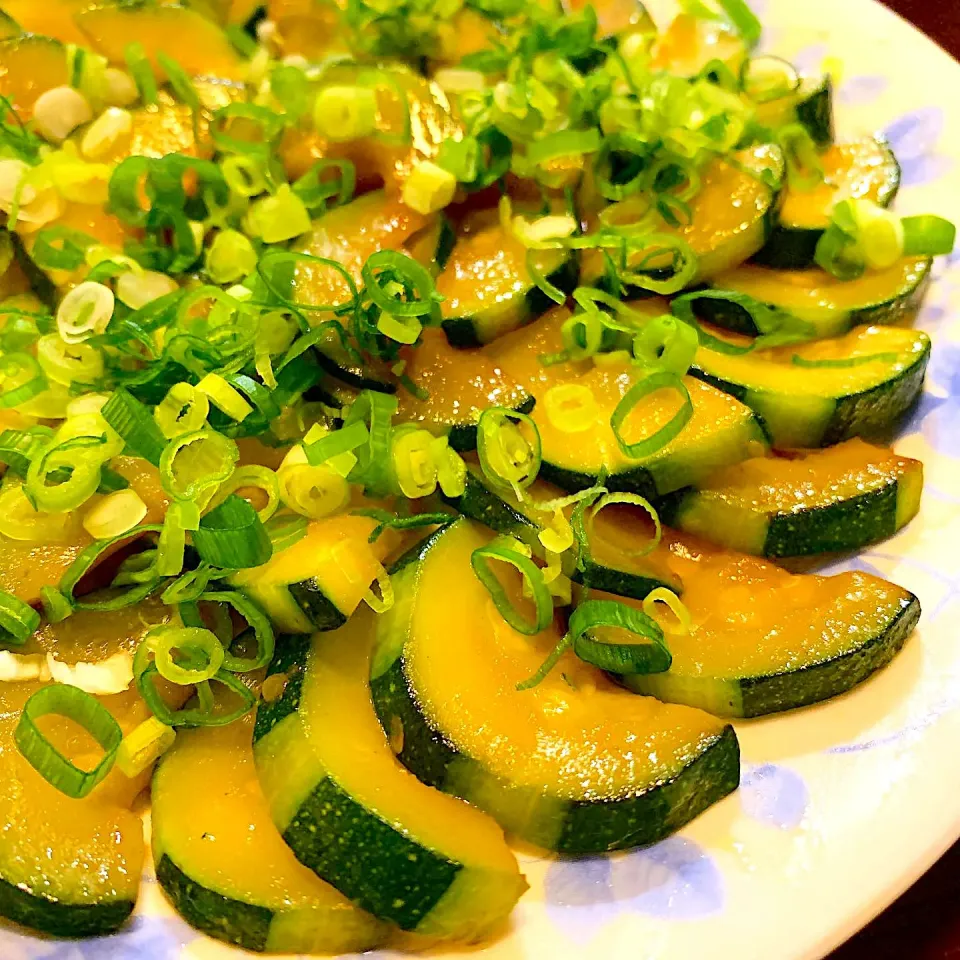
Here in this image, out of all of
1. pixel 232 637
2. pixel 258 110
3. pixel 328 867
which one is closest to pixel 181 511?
pixel 232 637

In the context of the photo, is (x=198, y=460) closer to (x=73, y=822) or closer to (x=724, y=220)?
(x=73, y=822)

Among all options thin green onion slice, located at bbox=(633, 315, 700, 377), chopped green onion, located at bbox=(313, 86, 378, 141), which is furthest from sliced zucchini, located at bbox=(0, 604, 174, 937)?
chopped green onion, located at bbox=(313, 86, 378, 141)

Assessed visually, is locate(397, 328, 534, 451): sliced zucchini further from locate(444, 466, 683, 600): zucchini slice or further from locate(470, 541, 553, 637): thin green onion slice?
locate(470, 541, 553, 637): thin green onion slice

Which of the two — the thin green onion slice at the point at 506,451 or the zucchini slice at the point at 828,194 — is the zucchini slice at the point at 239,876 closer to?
the thin green onion slice at the point at 506,451

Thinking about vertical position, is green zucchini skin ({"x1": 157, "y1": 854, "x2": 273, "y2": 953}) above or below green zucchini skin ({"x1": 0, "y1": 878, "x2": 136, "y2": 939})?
above

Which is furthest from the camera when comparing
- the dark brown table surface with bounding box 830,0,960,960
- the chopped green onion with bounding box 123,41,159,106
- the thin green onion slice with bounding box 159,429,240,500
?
the chopped green onion with bounding box 123,41,159,106

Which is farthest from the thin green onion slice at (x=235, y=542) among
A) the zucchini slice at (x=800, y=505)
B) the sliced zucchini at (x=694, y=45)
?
the sliced zucchini at (x=694, y=45)
